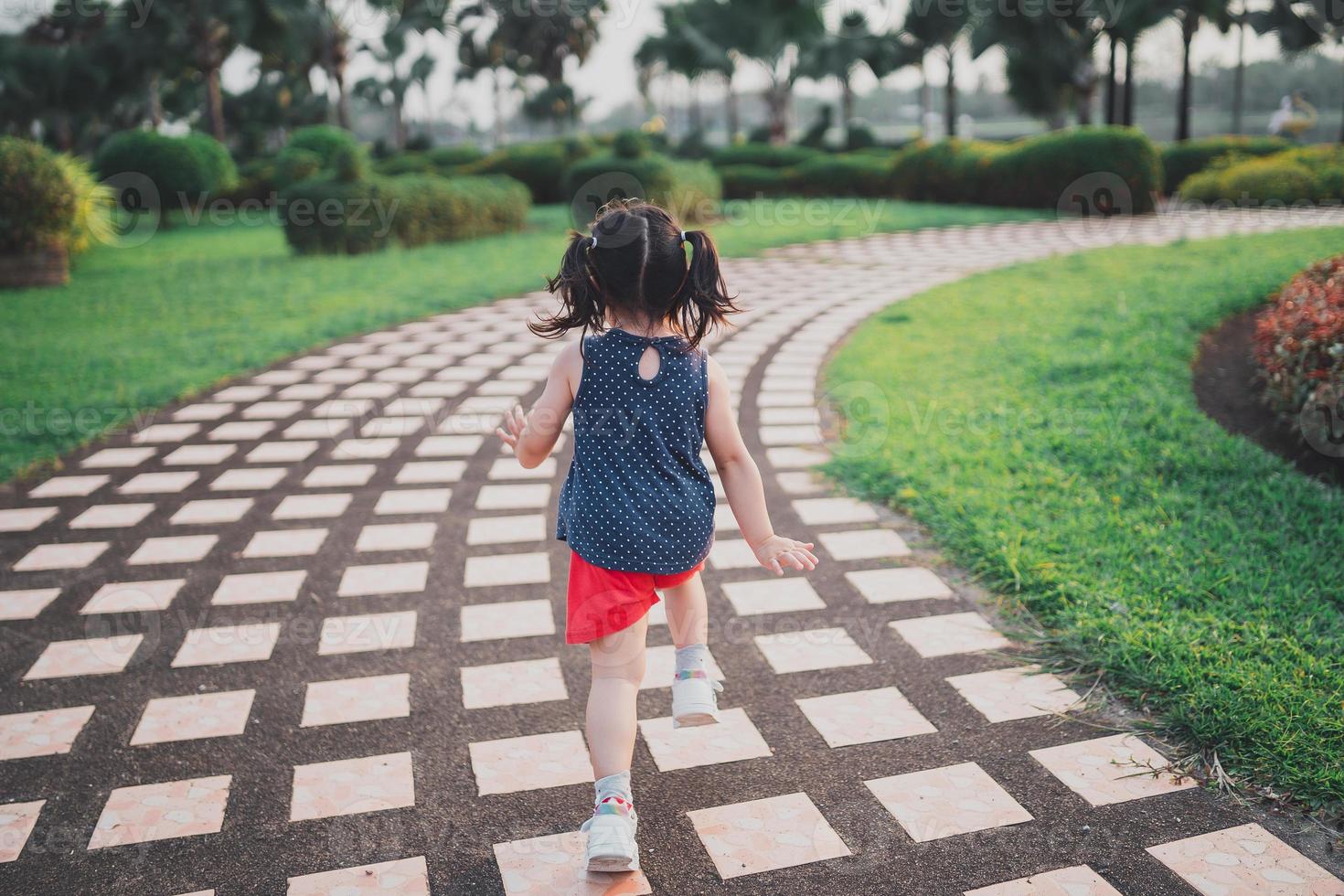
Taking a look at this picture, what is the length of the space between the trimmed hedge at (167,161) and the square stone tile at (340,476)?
51.5ft

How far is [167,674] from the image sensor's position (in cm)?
275

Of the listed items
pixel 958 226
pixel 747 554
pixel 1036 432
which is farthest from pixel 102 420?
pixel 958 226

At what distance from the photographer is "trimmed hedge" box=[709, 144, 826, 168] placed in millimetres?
21672

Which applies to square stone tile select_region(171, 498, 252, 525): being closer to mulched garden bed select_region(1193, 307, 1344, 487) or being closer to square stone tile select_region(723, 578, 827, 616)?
square stone tile select_region(723, 578, 827, 616)

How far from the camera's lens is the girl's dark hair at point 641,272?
1922 mm

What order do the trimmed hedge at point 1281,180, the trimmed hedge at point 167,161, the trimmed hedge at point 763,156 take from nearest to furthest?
the trimmed hedge at point 1281,180, the trimmed hedge at point 167,161, the trimmed hedge at point 763,156

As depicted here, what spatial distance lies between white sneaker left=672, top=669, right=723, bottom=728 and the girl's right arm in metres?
0.30

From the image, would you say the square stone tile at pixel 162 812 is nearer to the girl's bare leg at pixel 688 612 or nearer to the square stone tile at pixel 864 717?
the girl's bare leg at pixel 688 612

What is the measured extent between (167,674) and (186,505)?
4.95 ft

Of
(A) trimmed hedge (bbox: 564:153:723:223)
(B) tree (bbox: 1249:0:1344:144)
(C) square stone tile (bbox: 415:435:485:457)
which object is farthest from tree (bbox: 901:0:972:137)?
(C) square stone tile (bbox: 415:435:485:457)

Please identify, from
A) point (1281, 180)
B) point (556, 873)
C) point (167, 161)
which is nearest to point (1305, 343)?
point (556, 873)

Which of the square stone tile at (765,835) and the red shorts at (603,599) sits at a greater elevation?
the red shorts at (603,599)

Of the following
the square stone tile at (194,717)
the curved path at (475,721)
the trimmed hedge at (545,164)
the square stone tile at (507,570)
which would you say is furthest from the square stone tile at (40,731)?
the trimmed hedge at (545,164)

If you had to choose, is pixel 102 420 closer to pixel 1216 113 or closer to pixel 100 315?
pixel 100 315
